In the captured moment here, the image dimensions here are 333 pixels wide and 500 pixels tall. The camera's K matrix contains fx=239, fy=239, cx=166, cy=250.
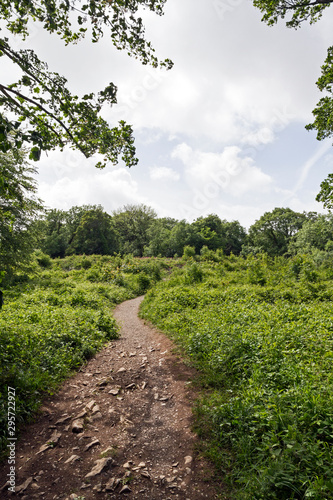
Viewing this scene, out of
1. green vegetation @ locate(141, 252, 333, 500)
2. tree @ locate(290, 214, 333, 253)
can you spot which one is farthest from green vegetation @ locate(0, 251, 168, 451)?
tree @ locate(290, 214, 333, 253)

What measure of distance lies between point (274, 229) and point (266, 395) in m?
48.7

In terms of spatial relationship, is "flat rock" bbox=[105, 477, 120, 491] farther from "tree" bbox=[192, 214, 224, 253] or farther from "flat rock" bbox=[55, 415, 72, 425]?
"tree" bbox=[192, 214, 224, 253]

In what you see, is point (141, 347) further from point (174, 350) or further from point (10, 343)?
point (10, 343)

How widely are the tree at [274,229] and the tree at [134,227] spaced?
2248cm

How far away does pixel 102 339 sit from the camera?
27.1ft

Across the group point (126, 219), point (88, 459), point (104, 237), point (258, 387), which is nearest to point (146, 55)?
point (258, 387)

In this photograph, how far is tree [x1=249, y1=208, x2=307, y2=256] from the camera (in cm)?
4634

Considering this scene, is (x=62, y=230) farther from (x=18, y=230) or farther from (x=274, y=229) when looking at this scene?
(x=274, y=229)

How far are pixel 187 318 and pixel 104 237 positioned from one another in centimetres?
4020

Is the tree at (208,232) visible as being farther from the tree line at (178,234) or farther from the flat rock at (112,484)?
the flat rock at (112,484)

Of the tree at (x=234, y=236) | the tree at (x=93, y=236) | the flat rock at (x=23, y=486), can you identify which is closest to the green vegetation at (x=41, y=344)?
the flat rock at (x=23, y=486)

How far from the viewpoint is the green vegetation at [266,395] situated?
2652mm

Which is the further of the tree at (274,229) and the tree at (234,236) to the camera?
the tree at (234,236)

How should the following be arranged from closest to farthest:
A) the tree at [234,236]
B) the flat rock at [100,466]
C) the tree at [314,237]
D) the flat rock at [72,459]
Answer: the flat rock at [100,466]
the flat rock at [72,459]
the tree at [314,237]
the tree at [234,236]
